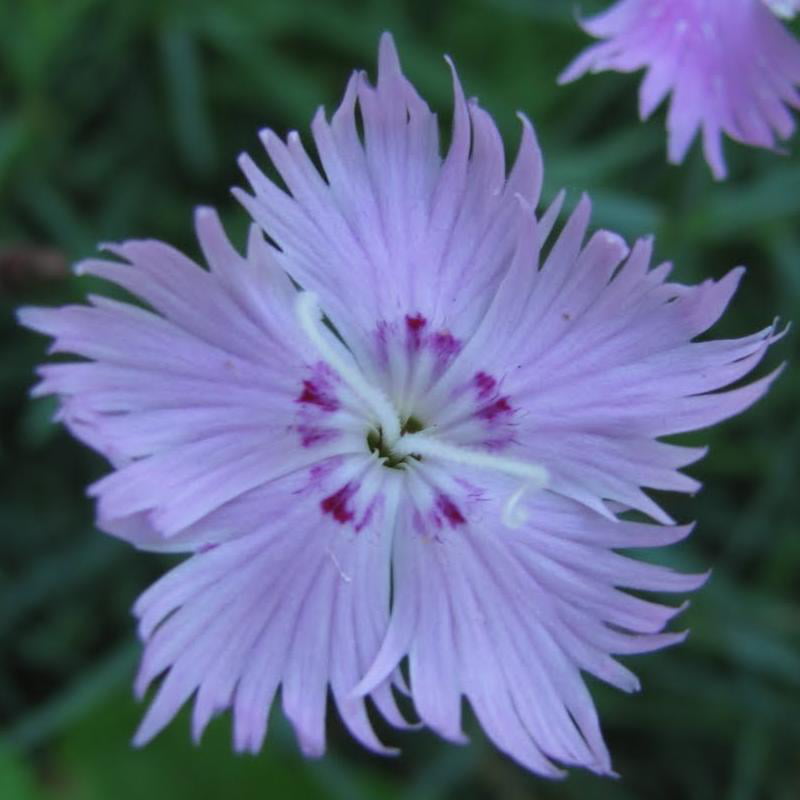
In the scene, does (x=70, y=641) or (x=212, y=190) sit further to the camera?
(x=212, y=190)

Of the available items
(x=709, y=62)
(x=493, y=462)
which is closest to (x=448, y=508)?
(x=493, y=462)

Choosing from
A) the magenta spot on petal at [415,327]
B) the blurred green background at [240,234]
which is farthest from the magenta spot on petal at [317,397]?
the blurred green background at [240,234]

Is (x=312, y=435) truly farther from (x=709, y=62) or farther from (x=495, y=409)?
(x=709, y=62)

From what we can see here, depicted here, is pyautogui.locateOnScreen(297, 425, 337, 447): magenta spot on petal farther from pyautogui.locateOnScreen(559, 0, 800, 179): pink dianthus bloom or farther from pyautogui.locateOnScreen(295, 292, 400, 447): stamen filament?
pyautogui.locateOnScreen(559, 0, 800, 179): pink dianthus bloom

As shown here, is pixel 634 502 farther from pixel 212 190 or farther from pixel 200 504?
pixel 212 190

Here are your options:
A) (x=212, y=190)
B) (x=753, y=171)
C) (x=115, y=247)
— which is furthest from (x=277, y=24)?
(x=115, y=247)
